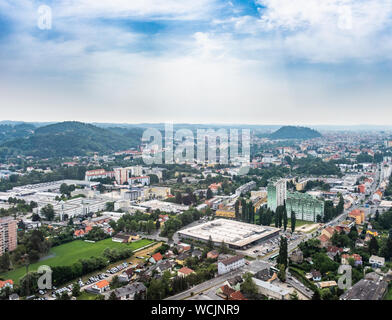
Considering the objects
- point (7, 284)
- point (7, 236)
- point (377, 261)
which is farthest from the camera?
point (7, 236)

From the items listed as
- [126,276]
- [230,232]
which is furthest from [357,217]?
[126,276]

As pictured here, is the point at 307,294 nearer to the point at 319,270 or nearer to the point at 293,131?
the point at 319,270

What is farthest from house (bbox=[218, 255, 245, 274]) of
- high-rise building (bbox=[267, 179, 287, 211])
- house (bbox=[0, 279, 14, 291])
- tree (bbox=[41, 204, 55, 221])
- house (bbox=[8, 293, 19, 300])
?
tree (bbox=[41, 204, 55, 221])

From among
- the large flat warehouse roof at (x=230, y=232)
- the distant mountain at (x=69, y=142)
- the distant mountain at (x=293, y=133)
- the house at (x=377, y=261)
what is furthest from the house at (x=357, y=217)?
the distant mountain at (x=293, y=133)

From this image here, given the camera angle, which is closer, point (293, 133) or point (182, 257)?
point (182, 257)

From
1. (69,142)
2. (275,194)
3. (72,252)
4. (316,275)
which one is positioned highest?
(69,142)

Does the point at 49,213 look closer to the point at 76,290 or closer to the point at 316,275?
the point at 76,290

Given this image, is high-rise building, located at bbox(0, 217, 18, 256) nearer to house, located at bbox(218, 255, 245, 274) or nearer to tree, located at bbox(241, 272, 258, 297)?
house, located at bbox(218, 255, 245, 274)
